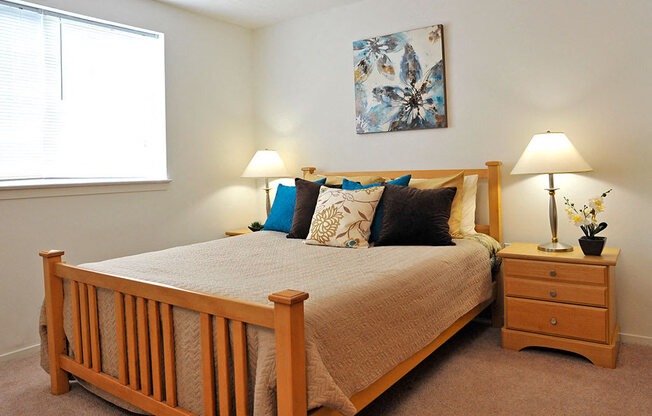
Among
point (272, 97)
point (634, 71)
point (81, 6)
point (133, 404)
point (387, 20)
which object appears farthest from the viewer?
point (272, 97)

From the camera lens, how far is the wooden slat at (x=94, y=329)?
2154 mm

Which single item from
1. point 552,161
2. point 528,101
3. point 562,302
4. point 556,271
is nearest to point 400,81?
point 528,101

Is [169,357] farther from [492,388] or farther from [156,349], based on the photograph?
[492,388]

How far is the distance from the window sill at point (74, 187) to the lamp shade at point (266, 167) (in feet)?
2.17

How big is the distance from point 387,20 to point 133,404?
2.98 m

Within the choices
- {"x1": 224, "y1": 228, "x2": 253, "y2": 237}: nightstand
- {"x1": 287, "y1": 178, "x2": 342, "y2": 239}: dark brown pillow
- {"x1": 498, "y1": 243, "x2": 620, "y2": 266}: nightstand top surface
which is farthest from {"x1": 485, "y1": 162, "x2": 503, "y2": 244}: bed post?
{"x1": 224, "y1": 228, "x2": 253, "y2": 237}: nightstand

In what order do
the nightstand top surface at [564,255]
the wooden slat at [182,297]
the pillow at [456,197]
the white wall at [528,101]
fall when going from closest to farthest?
the wooden slat at [182,297]
the nightstand top surface at [564,255]
the white wall at [528,101]
the pillow at [456,197]

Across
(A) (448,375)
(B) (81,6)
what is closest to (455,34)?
(A) (448,375)

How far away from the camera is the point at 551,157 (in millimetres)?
2691

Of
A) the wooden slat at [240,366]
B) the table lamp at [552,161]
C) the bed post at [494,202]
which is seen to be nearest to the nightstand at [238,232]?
the bed post at [494,202]

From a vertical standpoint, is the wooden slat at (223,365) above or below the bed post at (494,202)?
below

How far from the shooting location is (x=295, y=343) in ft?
4.63

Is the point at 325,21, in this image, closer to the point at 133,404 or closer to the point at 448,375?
the point at 448,375

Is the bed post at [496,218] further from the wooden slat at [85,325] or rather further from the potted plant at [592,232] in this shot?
the wooden slat at [85,325]
